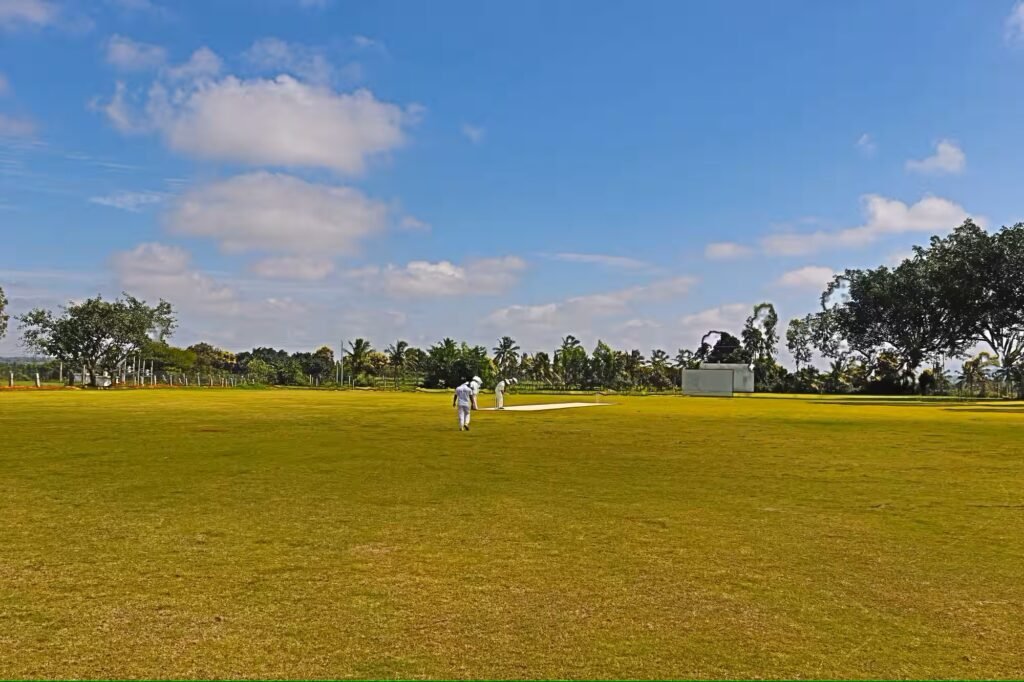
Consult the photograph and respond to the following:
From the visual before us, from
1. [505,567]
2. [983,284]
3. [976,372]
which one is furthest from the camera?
[976,372]

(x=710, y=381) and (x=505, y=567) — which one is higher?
(x=710, y=381)

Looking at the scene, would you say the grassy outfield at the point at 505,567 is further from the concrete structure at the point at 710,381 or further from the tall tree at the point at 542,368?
the tall tree at the point at 542,368

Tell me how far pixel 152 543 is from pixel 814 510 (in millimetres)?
7899

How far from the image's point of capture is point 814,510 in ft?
35.5

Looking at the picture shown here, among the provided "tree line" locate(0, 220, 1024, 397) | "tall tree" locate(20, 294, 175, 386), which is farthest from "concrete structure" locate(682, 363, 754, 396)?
"tall tree" locate(20, 294, 175, 386)

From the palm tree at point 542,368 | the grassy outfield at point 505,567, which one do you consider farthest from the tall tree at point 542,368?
the grassy outfield at point 505,567

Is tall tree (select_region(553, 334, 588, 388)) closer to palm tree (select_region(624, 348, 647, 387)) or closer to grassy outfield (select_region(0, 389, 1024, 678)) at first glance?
palm tree (select_region(624, 348, 647, 387))

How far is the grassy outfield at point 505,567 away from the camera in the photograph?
530 centimetres

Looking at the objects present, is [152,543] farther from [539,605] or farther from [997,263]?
[997,263]

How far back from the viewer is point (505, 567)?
757 centimetres

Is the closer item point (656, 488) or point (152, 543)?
point (152, 543)

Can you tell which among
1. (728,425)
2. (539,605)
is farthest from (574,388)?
(539,605)

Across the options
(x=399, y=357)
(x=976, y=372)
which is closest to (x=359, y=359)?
(x=399, y=357)

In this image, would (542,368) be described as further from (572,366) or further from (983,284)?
(983,284)
